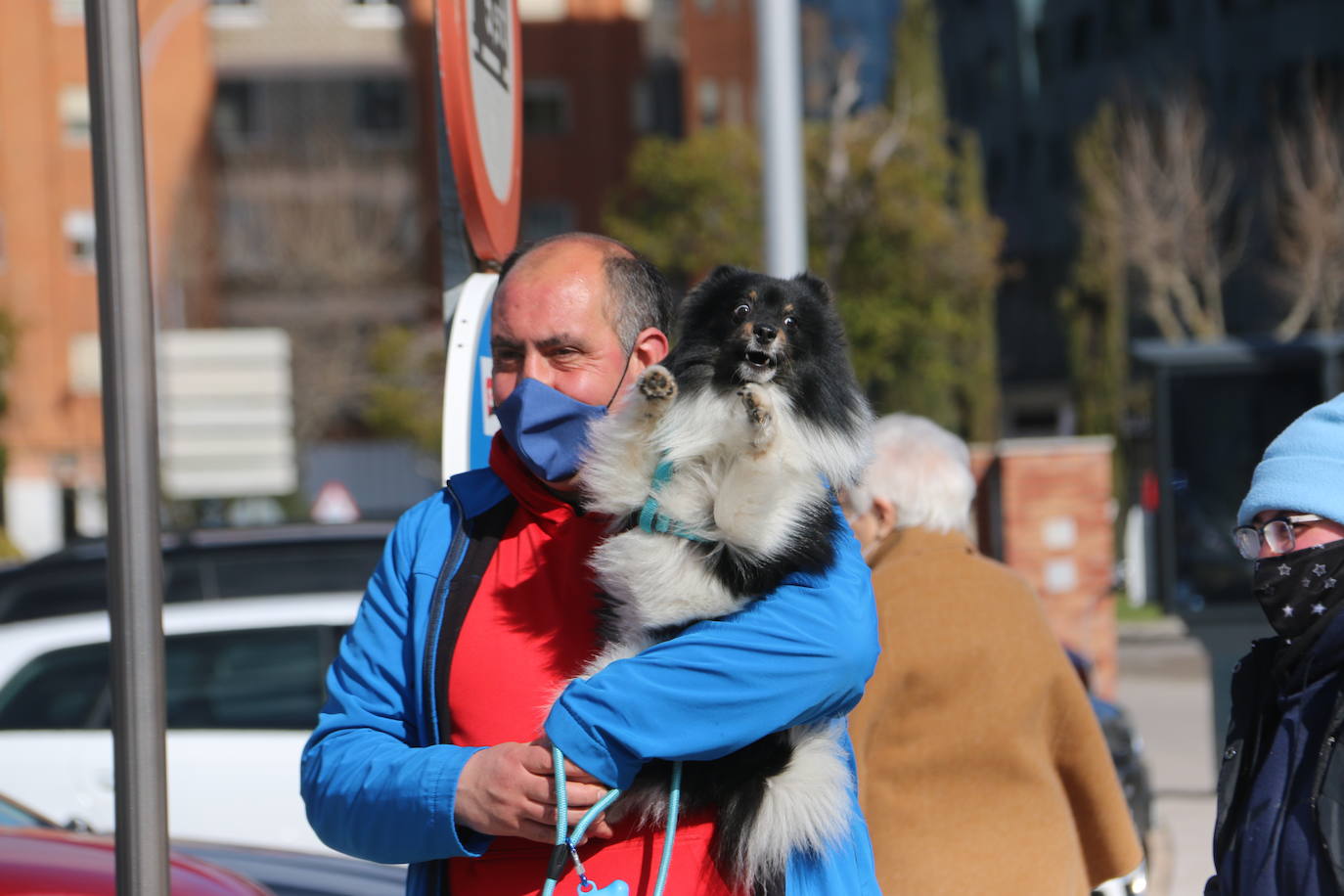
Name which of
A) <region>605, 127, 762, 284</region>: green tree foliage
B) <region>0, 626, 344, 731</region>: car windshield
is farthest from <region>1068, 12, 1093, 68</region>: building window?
<region>0, 626, 344, 731</region>: car windshield

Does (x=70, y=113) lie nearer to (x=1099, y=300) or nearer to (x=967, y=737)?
→ (x=1099, y=300)

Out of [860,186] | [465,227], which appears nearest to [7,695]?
[465,227]

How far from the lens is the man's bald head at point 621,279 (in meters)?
2.22

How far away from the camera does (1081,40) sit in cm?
3988

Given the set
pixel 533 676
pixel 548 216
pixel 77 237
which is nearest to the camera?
pixel 533 676

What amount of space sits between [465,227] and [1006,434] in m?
39.5

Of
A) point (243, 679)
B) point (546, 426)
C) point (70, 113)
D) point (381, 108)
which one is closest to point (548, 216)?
point (381, 108)

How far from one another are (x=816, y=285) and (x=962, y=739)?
1.45 metres

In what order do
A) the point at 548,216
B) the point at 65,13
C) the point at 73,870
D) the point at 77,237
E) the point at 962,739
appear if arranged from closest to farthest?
1. the point at 962,739
2. the point at 73,870
3. the point at 65,13
4. the point at 77,237
5. the point at 548,216

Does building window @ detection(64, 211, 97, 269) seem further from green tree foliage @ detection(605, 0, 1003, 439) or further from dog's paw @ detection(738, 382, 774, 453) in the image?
dog's paw @ detection(738, 382, 774, 453)

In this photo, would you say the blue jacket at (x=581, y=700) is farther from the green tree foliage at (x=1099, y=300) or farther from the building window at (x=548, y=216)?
the building window at (x=548, y=216)

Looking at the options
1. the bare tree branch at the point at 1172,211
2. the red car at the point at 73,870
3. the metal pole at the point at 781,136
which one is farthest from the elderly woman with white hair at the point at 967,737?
the bare tree branch at the point at 1172,211

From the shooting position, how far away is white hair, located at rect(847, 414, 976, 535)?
3410 mm

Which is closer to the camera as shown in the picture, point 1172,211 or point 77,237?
point 1172,211
